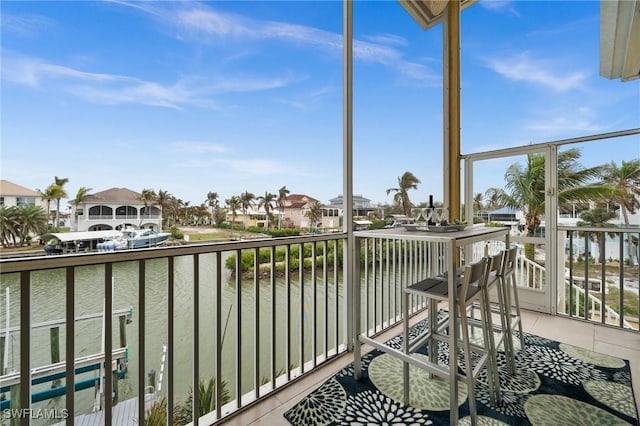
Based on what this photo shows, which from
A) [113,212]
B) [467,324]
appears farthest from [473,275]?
[113,212]

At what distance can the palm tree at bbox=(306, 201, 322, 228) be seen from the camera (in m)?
2.09

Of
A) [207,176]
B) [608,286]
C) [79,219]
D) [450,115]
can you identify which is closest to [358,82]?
[207,176]

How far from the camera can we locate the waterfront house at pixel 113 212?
3.53 feet

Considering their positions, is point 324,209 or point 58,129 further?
point 324,209

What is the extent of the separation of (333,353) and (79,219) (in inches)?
78.0

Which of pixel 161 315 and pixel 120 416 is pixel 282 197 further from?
pixel 120 416

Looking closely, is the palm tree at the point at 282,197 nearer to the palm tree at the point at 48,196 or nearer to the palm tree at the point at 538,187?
the palm tree at the point at 48,196

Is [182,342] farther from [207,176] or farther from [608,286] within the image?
[608,286]

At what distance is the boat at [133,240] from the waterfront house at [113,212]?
1.0 inches

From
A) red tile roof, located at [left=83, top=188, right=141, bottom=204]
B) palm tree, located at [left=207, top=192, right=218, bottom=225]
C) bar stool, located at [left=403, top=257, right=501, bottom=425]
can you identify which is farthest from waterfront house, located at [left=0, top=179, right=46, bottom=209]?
bar stool, located at [left=403, top=257, right=501, bottom=425]

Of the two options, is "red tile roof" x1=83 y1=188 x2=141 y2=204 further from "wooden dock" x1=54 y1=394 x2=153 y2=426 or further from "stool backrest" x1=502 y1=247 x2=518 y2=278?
"stool backrest" x1=502 y1=247 x2=518 y2=278

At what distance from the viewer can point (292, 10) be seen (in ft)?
6.35

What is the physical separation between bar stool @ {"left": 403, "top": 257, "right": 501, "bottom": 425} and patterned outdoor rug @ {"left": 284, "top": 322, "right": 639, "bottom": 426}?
5.1 inches

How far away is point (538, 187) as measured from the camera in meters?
3.20
